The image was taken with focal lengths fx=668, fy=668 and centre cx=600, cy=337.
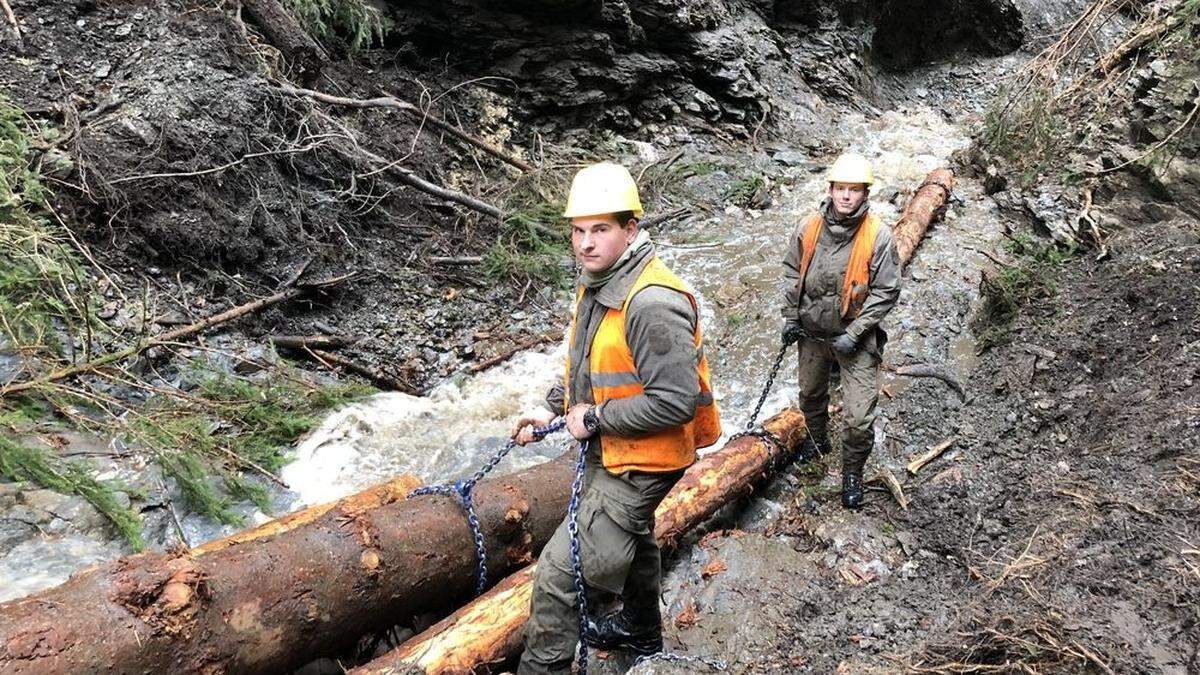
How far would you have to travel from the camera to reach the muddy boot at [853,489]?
4.52m

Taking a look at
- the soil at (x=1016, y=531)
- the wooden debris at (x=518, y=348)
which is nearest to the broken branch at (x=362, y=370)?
the wooden debris at (x=518, y=348)

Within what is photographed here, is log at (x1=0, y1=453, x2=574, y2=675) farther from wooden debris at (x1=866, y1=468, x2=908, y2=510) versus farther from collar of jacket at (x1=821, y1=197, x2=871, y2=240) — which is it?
collar of jacket at (x1=821, y1=197, x2=871, y2=240)

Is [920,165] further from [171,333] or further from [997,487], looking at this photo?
[171,333]

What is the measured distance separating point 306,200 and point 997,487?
273 inches

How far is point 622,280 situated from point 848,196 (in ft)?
7.47

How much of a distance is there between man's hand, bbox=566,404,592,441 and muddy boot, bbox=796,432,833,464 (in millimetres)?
2917

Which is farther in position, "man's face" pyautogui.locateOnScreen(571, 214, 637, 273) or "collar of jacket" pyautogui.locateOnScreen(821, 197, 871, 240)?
"collar of jacket" pyautogui.locateOnScreen(821, 197, 871, 240)

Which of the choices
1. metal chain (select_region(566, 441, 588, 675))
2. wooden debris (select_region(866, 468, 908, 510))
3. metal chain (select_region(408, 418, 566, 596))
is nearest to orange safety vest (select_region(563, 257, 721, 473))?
metal chain (select_region(566, 441, 588, 675))

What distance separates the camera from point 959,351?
20.7 feet

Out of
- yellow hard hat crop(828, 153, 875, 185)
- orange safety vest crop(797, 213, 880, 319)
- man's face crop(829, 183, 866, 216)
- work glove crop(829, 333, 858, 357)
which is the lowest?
work glove crop(829, 333, 858, 357)

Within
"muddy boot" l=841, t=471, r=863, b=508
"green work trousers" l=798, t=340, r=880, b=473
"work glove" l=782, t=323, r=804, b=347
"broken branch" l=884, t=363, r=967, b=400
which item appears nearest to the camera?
"green work trousers" l=798, t=340, r=880, b=473

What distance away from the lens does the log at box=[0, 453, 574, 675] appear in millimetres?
2441

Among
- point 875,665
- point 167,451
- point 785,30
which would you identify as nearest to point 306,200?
point 167,451

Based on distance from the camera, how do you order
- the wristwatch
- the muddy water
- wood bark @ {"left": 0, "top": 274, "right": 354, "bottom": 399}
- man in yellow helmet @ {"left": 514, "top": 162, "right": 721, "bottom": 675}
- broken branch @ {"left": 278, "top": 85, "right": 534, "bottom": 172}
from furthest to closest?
1. broken branch @ {"left": 278, "top": 85, "right": 534, "bottom": 172}
2. the muddy water
3. wood bark @ {"left": 0, "top": 274, "right": 354, "bottom": 399}
4. the wristwatch
5. man in yellow helmet @ {"left": 514, "top": 162, "right": 721, "bottom": 675}
